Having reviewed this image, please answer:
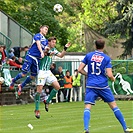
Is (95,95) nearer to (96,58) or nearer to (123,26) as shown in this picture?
(96,58)

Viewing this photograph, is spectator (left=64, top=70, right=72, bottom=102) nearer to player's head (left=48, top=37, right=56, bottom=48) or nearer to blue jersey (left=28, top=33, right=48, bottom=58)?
blue jersey (left=28, top=33, right=48, bottom=58)

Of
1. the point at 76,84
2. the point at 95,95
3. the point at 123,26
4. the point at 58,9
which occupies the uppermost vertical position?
the point at 123,26

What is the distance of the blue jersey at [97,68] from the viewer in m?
12.7

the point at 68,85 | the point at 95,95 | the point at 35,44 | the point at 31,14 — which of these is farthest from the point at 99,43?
the point at 31,14

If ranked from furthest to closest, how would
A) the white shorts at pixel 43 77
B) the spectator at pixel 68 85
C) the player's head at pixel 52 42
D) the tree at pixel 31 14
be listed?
the tree at pixel 31 14 < the spectator at pixel 68 85 < the white shorts at pixel 43 77 < the player's head at pixel 52 42

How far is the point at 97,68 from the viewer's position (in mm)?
12711

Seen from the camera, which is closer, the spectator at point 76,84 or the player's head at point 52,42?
the player's head at point 52,42

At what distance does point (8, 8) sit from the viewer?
135 ft

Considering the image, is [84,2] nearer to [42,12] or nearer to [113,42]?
[113,42]

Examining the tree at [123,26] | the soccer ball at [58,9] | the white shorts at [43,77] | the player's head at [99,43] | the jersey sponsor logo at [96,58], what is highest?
the tree at [123,26]

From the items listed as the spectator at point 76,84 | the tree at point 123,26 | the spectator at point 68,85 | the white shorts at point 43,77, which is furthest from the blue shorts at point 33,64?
the tree at point 123,26

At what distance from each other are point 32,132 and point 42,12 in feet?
92.7

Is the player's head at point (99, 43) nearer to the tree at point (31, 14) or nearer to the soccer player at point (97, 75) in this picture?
the soccer player at point (97, 75)

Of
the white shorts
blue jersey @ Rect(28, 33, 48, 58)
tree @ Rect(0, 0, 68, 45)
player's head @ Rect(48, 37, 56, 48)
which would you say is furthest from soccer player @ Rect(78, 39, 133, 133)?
tree @ Rect(0, 0, 68, 45)
